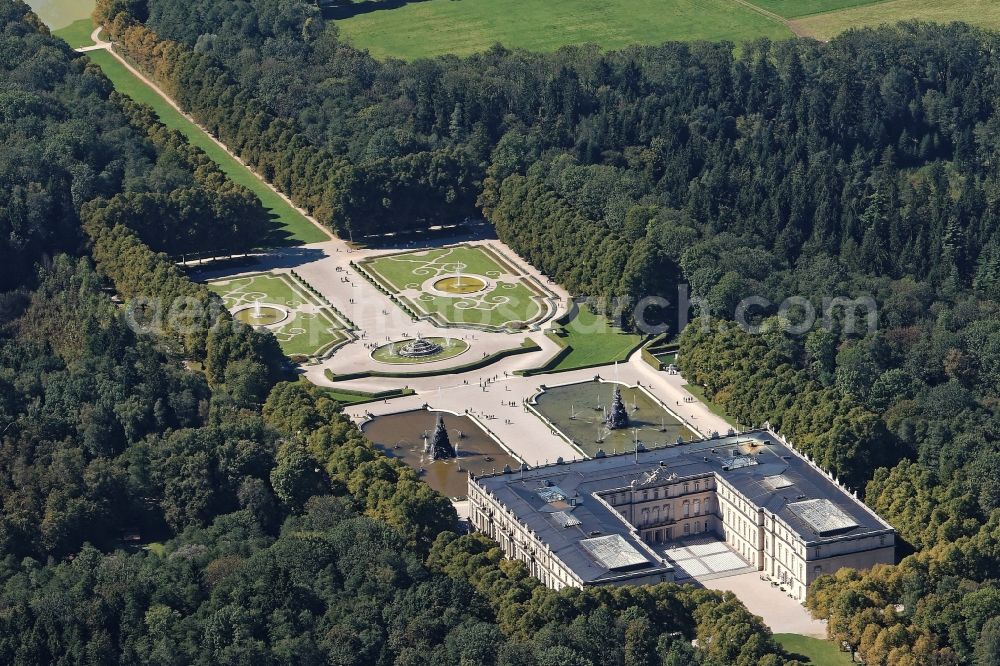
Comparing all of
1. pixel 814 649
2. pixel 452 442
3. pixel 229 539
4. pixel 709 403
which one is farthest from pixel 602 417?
pixel 814 649

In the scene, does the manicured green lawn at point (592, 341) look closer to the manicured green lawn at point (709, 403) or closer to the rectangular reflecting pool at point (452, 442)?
the manicured green lawn at point (709, 403)

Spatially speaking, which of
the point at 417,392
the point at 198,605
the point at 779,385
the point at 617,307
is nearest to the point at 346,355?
the point at 417,392

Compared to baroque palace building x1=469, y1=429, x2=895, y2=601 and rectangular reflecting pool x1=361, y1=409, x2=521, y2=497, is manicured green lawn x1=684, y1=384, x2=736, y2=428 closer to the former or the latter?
baroque palace building x1=469, y1=429, x2=895, y2=601

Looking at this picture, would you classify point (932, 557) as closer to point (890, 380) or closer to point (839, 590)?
point (839, 590)

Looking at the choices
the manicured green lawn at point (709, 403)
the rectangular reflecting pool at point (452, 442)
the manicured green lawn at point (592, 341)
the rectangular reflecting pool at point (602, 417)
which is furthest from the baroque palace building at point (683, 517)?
the manicured green lawn at point (592, 341)

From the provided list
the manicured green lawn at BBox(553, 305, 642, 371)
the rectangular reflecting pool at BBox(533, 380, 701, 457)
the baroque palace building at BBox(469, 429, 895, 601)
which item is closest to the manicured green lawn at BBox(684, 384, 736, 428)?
the rectangular reflecting pool at BBox(533, 380, 701, 457)

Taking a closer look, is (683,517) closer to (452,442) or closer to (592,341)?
(452,442)

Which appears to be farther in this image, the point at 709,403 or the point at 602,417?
the point at 709,403
